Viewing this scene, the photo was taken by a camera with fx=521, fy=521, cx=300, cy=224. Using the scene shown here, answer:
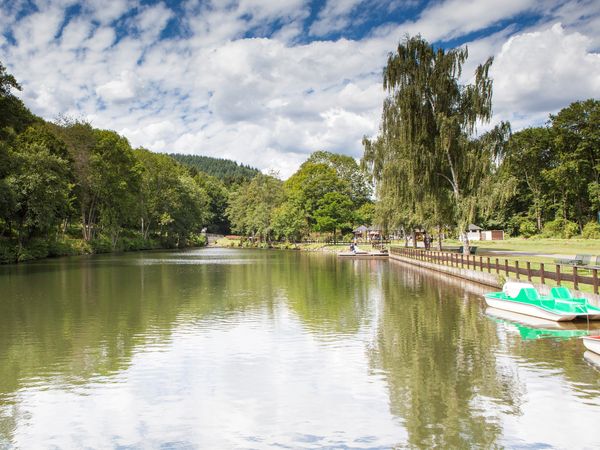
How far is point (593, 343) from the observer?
11.4 metres

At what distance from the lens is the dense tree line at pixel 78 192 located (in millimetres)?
49094

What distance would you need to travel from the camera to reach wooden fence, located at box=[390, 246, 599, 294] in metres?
17.8

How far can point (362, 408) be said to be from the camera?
8.39 m

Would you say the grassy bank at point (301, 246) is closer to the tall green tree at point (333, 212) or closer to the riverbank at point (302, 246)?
the riverbank at point (302, 246)

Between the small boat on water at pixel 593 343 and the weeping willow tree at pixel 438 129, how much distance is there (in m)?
22.1

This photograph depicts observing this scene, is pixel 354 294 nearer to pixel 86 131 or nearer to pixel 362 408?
pixel 362 408

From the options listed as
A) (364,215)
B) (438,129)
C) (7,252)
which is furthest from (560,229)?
(7,252)

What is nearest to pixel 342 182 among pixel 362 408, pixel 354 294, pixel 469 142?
pixel 469 142

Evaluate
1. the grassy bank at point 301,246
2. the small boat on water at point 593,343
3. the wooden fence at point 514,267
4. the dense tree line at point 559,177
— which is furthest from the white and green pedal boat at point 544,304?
the grassy bank at point 301,246

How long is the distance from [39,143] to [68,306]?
42.2 meters

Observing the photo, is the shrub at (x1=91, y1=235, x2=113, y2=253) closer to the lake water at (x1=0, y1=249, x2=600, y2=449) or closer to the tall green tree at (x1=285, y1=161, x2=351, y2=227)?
the tall green tree at (x1=285, y1=161, x2=351, y2=227)

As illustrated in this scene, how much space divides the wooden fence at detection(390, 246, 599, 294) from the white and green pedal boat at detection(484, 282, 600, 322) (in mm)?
973

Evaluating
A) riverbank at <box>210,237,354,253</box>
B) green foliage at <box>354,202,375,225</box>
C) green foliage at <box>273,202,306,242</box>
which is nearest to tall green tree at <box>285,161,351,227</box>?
green foliage at <box>273,202,306,242</box>

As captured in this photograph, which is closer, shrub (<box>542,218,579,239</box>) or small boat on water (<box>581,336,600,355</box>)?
small boat on water (<box>581,336,600,355</box>)
